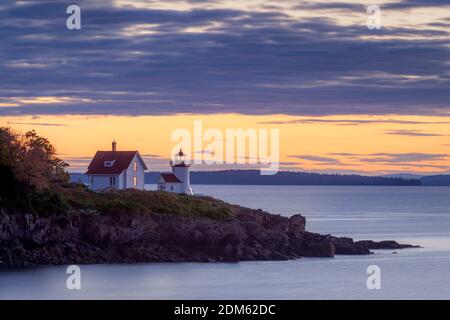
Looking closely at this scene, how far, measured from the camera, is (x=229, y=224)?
217 ft

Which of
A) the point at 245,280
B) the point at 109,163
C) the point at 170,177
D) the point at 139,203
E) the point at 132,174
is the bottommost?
the point at 245,280

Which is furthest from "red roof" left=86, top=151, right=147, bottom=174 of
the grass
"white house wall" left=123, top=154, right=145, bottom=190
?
the grass

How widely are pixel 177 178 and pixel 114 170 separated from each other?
8677mm

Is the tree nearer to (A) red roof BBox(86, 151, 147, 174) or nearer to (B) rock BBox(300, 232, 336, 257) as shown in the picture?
(A) red roof BBox(86, 151, 147, 174)

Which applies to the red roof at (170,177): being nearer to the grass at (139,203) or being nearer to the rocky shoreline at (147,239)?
the grass at (139,203)

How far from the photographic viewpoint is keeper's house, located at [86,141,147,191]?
3140 inches

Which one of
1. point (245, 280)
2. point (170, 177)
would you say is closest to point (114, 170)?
point (170, 177)

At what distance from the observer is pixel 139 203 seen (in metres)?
67.4

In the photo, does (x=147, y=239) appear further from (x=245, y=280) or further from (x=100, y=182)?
(x=100, y=182)

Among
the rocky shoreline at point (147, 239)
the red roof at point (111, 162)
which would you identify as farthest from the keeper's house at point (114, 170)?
the rocky shoreline at point (147, 239)

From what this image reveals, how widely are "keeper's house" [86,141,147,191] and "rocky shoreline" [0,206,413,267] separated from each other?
11.6m

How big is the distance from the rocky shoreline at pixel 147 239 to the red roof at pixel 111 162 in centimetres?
1177
